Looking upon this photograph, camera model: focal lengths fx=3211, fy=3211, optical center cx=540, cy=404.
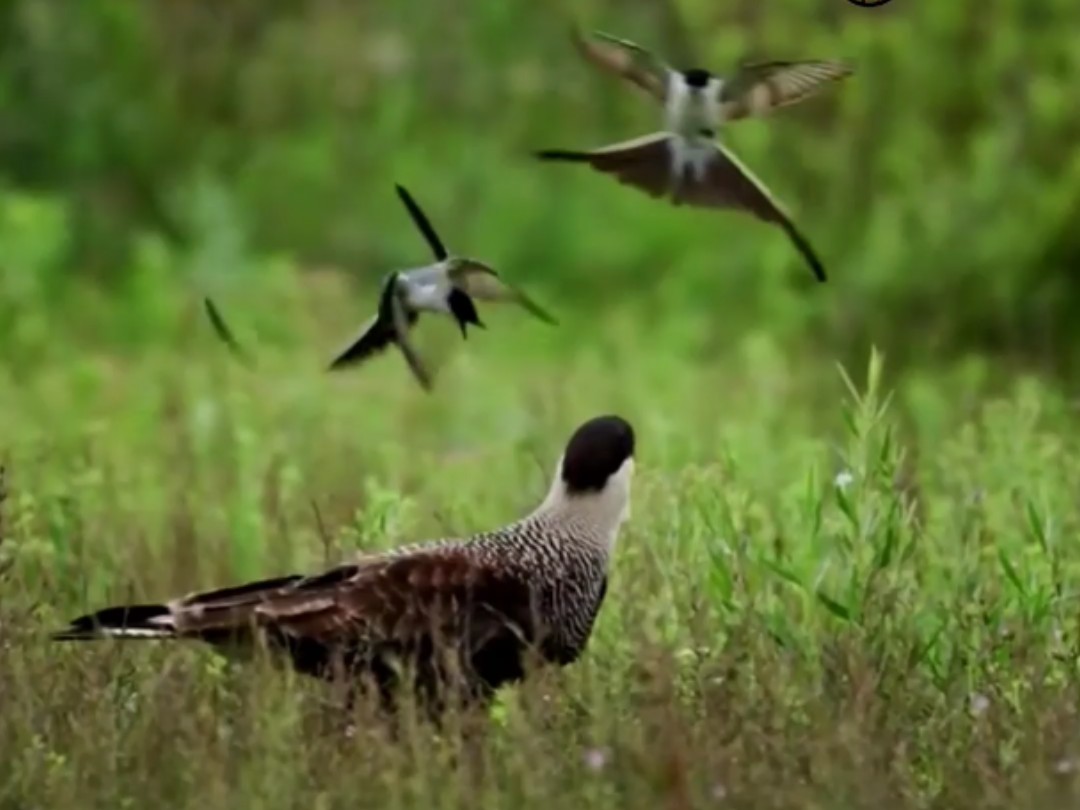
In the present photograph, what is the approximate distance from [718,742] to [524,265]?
10108mm

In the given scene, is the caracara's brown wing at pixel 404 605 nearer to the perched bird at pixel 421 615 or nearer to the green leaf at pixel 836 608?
the perched bird at pixel 421 615

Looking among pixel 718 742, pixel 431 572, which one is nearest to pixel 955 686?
pixel 718 742

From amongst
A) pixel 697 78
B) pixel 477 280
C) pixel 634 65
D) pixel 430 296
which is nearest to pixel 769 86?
pixel 697 78

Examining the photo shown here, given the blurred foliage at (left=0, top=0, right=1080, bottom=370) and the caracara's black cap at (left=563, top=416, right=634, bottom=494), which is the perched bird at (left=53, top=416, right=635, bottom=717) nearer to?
the caracara's black cap at (left=563, top=416, right=634, bottom=494)

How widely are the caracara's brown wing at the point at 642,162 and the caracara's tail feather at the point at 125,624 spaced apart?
1304 mm

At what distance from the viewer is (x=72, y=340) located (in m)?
13.8

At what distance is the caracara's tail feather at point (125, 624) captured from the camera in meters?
6.82

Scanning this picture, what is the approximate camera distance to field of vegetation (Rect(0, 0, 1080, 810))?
638 cm

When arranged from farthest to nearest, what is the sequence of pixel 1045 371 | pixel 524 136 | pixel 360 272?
1. pixel 524 136
2. pixel 360 272
3. pixel 1045 371

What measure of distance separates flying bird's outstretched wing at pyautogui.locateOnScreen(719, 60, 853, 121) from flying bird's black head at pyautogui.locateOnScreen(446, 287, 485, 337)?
2.31 feet

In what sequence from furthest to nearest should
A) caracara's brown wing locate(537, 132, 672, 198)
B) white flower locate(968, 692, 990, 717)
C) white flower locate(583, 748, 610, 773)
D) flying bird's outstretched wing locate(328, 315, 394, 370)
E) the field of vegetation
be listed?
1. flying bird's outstretched wing locate(328, 315, 394, 370)
2. caracara's brown wing locate(537, 132, 672, 198)
3. white flower locate(968, 692, 990, 717)
4. the field of vegetation
5. white flower locate(583, 748, 610, 773)

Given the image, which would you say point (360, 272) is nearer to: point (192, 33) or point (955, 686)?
point (192, 33)

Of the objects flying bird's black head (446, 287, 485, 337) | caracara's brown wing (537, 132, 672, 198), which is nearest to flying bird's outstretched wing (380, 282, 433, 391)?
flying bird's black head (446, 287, 485, 337)

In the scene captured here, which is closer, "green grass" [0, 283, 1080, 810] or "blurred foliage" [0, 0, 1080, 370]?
"green grass" [0, 283, 1080, 810]
